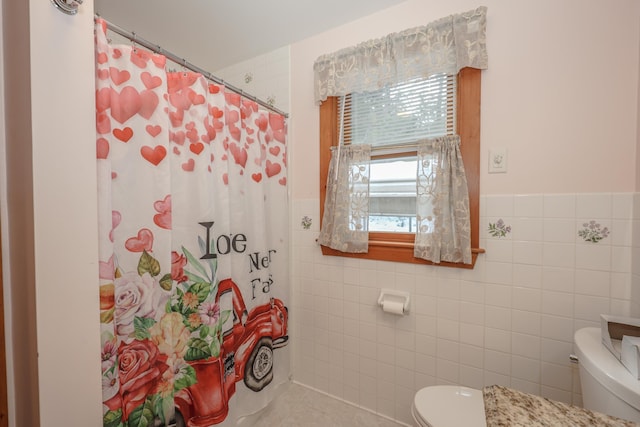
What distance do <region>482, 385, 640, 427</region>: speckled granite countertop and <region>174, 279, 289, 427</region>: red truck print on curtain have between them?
3.87 ft

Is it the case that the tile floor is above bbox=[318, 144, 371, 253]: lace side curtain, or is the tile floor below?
below

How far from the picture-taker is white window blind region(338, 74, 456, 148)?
1.38 metres

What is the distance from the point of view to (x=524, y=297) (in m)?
1.23

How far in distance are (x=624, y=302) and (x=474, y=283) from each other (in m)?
0.53

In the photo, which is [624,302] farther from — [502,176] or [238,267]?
[238,267]

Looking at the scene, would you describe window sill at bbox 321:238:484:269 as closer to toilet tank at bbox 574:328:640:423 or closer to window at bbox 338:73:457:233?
window at bbox 338:73:457:233

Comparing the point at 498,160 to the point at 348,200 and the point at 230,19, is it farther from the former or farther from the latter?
the point at 230,19

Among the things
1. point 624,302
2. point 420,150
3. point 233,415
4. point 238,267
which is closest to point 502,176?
point 420,150

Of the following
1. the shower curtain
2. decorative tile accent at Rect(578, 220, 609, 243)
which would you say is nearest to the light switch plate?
decorative tile accent at Rect(578, 220, 609, 243)

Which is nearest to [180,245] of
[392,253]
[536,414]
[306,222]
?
[306,222]

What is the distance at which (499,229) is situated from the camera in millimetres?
1266

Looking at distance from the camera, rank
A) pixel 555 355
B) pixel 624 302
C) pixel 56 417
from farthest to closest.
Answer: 1. pixel 555 355
2. pixel 624 302
3. pixel 56 417

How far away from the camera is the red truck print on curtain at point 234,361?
1203 millimetres

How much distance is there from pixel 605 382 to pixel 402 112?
1.33 meters
